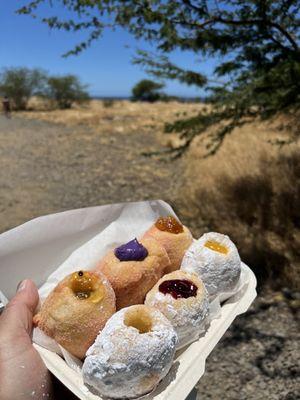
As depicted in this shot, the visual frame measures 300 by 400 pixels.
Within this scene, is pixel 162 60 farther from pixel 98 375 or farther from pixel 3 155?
pixel 3 155

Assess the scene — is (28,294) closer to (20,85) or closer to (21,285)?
(21,285)

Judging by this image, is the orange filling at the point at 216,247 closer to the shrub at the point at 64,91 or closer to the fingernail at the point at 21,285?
the fingernail at the point at 21,285

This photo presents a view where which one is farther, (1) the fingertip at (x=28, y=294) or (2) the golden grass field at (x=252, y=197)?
(2) the golden grass field at (x=252, y=197)

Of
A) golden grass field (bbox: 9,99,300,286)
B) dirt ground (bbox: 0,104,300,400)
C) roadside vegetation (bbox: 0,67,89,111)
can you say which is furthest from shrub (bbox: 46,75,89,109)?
golden grass field (bbox: 9,99,300,286)

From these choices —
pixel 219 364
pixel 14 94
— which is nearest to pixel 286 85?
pixel 219 364

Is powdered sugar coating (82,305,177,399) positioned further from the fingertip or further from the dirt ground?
the dirt ground

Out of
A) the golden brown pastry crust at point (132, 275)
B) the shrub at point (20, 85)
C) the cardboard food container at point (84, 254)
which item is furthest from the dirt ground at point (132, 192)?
the shrub at point (20, 85)
